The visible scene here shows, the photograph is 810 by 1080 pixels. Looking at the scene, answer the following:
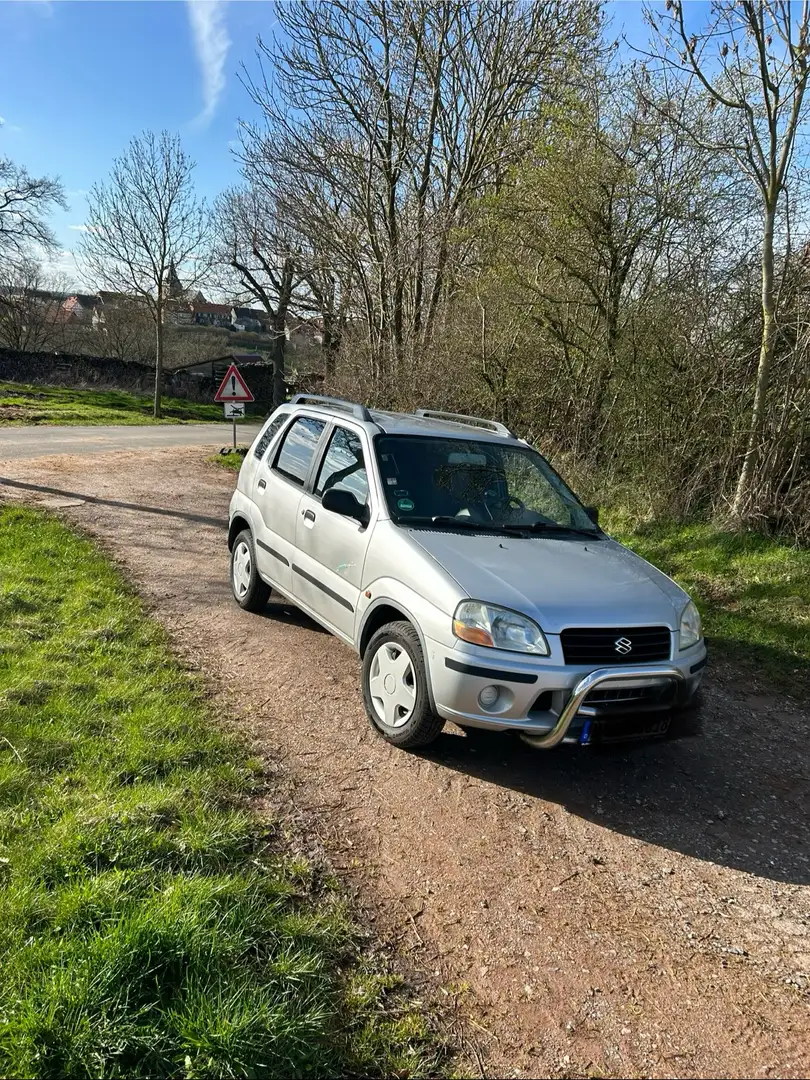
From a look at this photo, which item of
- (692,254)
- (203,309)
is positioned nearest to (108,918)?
(692,254)

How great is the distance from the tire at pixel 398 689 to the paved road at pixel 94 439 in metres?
12.2

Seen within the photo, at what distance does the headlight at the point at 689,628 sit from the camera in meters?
3.75

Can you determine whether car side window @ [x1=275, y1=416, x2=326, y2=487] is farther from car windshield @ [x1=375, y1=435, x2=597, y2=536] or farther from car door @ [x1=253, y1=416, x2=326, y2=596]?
car windshield @ [x1=375, y1=435, x2=597, y2=536]

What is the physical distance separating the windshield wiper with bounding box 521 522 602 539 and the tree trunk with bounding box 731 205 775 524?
4067 mm

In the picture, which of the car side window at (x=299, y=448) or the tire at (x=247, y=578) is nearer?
the car side window at (x=299, y=448)

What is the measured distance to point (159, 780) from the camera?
333cm

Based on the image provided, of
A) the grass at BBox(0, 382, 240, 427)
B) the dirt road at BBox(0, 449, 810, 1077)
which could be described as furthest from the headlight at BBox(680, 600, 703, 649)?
the grass at BBox(0, 382, 240, 427)

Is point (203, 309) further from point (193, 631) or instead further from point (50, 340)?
point (193, 631)

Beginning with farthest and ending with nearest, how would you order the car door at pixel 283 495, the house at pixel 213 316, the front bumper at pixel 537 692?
the house at pixel 213 316, the car door at pixel 283 495, the front bumper at pixel 537 692

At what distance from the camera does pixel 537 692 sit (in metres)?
3.35

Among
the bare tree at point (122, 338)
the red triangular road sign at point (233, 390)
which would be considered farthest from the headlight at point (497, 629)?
the bare tree at point (122, 338)

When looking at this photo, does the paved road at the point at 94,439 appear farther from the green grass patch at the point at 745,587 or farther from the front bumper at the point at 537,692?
the front bumper at the point at 537,692

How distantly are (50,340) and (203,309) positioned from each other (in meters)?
31.0

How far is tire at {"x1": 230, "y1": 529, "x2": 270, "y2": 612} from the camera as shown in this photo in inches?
233
